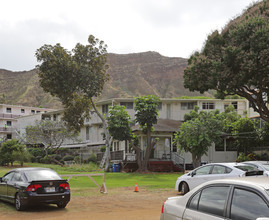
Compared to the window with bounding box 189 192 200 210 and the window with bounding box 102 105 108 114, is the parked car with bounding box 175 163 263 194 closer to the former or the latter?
the window with bounding box 189 192 200 210

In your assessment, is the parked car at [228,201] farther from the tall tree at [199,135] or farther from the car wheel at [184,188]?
the tall tree at [199,135]

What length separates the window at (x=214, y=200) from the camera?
192 inches

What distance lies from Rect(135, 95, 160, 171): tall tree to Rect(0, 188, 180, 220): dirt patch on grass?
15.6m

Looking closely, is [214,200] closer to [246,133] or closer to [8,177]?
[8,177]

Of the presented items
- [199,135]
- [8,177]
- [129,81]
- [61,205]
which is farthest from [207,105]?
[129,81]

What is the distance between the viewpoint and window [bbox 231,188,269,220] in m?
4.38

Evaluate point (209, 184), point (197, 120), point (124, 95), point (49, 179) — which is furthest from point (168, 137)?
point (124, 95)

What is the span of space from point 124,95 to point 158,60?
38710 mm

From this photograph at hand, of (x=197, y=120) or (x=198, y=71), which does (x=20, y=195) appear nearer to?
(x=198, y=71)

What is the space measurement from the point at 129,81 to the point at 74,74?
101 metres

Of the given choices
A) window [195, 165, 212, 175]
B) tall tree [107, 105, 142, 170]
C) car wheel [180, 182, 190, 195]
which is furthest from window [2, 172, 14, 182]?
tall tree [107, 105, 142, 170]

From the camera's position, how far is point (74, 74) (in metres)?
32.8

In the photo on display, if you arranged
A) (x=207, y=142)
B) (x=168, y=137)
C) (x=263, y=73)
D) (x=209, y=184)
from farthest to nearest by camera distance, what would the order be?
(x=168, y=137) < (x=207, y=142) < (x=263, y=73) < (x=209, y=184)

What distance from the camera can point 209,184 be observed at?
5320mm
